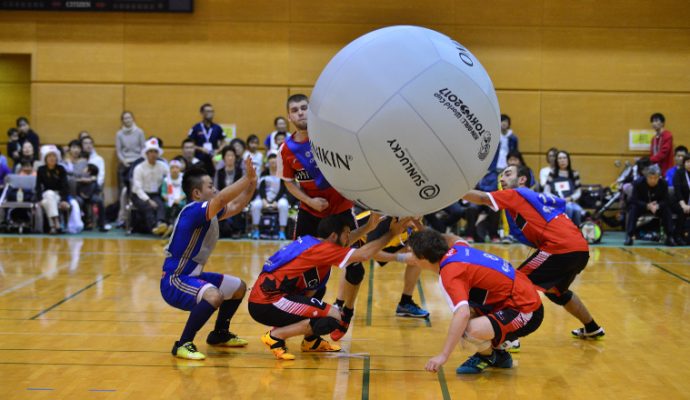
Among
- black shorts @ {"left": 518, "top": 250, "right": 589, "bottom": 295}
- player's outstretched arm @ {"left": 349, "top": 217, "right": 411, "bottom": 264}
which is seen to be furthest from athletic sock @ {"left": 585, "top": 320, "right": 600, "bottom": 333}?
player's outstretched arm @ {"left": 349, "top": 217, "right": 411, "bottom": 264}

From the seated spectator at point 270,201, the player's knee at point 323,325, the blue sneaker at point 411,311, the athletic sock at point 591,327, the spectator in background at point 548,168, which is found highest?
the spectator in background at point 548,168

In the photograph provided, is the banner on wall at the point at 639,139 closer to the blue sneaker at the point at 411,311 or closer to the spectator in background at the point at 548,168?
the spectator in background at the point at 548,168

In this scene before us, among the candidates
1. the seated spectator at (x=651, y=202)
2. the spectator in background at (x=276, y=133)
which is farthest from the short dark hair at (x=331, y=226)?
the spectator in background at (x=276, y=133)

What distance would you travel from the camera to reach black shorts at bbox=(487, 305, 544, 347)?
5.12 m

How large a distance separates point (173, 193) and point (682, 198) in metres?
7.83

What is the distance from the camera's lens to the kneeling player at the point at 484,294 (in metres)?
5.06

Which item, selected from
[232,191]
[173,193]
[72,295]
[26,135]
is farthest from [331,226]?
[26,135]

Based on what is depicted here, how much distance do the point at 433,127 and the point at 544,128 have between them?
1132cm

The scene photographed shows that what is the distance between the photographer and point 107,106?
14.9 m

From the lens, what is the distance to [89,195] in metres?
13.6

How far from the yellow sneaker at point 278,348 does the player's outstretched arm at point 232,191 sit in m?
0.92

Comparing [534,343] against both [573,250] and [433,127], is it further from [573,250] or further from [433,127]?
[433,127]

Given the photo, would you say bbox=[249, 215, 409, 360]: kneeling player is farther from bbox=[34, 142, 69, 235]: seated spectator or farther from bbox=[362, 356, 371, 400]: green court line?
bbox=[34, 142, 69, 235]: seated spectator

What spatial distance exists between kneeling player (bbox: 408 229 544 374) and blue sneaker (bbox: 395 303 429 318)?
5.35ft
